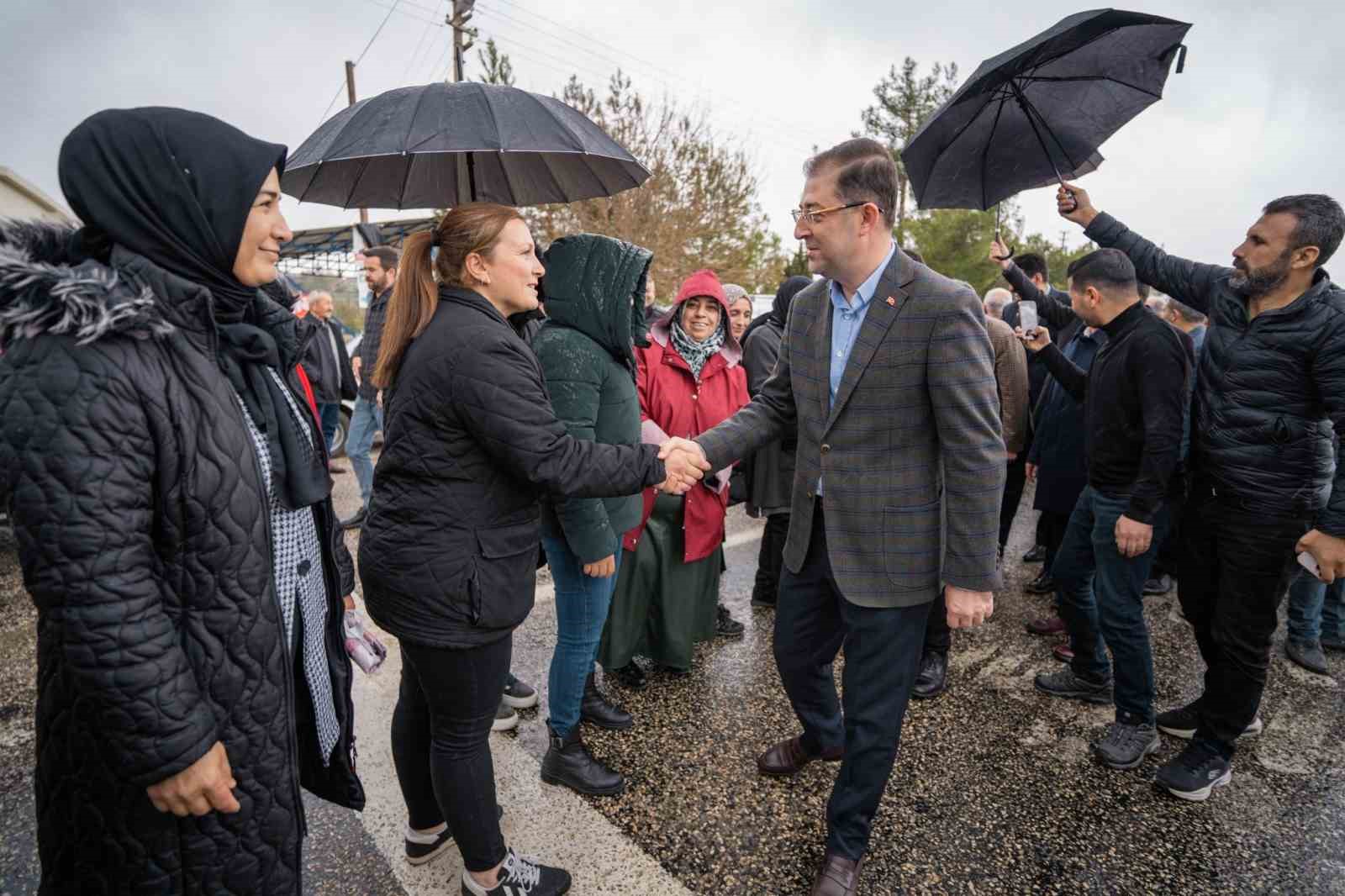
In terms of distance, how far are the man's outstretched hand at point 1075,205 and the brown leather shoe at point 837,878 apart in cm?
273

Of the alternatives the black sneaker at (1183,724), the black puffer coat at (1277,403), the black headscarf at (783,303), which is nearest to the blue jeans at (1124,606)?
the black sneaker at (1183,724)

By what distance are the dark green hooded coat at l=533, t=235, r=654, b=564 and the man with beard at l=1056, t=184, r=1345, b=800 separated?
7.29 ft

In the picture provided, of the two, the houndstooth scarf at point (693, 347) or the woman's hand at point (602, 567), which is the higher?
the houndstooth scarf at point (693, 347)

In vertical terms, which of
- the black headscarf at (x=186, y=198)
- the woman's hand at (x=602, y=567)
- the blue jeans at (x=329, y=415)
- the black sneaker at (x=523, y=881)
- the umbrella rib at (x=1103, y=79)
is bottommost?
the black sneaker at (x=523, y=881)

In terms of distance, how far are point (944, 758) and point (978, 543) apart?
1420 mm

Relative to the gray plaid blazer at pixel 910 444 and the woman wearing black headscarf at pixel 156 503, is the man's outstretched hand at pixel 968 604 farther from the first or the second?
the woman wearing black headscarf at pixel 156 503

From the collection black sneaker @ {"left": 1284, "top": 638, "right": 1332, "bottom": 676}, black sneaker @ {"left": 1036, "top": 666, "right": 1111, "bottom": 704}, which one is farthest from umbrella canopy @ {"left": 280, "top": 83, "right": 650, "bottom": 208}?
black sneaker @ {"left": 1284, "top": 638, "right": 1332, "bottom": 676}

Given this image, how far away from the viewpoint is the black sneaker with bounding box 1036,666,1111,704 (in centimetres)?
339

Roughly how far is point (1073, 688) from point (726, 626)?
1779 mm

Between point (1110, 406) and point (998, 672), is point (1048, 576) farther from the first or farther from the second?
point (1110, 406)

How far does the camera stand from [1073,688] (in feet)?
11.3

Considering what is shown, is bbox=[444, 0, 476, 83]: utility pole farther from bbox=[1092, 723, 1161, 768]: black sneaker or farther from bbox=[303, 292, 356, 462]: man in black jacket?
bbox=[1092, 723, 1161, 768]: black sneaker

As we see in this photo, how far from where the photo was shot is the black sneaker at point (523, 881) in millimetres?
2064

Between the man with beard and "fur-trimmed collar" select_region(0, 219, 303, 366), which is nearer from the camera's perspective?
"fur-trimmed collar" select_region(0, 219, 303, 366)
